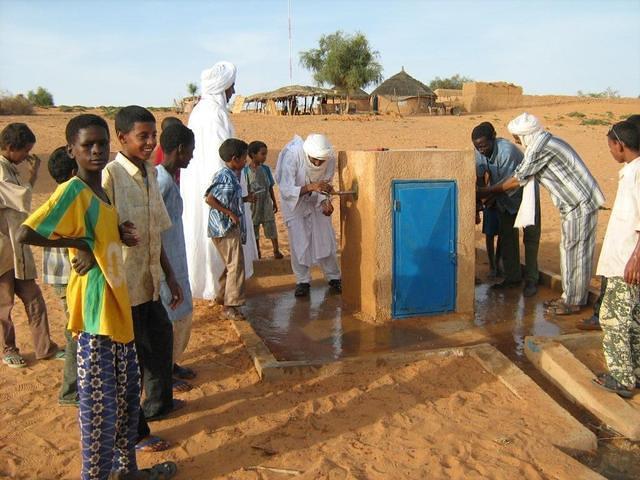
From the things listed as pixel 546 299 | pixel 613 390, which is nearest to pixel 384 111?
pixel 546 299

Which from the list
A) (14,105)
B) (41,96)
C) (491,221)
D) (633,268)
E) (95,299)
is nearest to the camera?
(95,299)

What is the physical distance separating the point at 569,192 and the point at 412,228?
1506mm

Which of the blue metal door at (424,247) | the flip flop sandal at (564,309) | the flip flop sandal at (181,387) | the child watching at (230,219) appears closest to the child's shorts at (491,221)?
the flip flop sandal at (564,309)

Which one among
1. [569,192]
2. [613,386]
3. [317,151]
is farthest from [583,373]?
[317,151]

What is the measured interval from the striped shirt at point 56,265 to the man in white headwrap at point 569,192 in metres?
3.93

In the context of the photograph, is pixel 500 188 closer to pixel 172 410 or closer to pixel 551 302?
pixel 551 302

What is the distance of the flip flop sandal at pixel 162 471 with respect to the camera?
2.85 meters

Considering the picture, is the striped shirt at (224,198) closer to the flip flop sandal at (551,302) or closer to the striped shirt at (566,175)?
the striped shirt at (566,175)

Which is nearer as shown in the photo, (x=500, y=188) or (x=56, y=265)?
(x=56, y=265)

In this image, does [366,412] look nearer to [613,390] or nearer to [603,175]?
[613,390]

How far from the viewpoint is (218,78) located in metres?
5.48

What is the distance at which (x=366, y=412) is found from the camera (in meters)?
3.55

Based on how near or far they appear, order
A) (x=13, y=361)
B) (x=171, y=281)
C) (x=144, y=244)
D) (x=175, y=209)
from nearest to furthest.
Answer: (x=144, y=244) → (x=171, y=281) → (x=175, y=209) → (x=13, y=361)

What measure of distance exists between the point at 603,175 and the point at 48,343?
1378 cm
